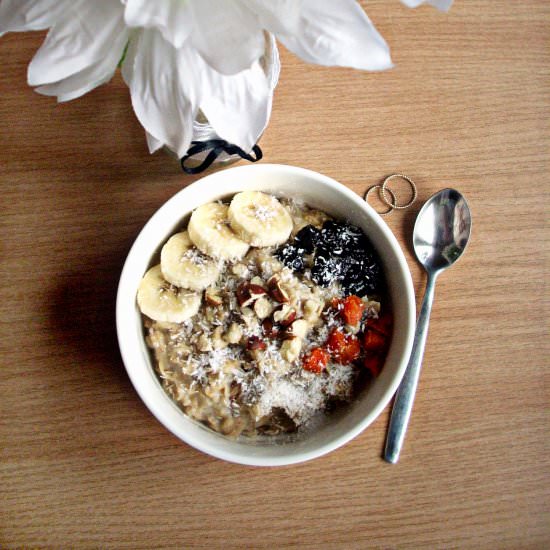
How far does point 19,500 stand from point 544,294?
Result: 1.00 m

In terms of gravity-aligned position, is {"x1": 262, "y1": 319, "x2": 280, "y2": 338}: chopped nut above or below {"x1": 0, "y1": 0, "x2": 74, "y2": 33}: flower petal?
below

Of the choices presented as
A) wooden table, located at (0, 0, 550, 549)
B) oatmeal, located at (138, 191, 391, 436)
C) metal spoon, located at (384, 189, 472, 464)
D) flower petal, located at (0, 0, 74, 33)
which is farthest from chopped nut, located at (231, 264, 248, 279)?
flower petal, located at (0, 0, 74, 33)

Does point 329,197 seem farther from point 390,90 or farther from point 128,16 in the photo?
point 128,16

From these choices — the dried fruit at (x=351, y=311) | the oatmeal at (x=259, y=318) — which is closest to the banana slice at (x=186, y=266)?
the oatmeal at (x=259, y=318)

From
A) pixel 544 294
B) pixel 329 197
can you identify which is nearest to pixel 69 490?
pixel 329 197

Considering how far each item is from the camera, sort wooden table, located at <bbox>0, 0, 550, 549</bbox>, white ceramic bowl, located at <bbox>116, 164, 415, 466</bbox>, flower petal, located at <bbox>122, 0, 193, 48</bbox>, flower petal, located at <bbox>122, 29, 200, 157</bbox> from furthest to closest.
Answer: wooden table, located at <bbox>0, 0, 550, 549</bbox>, white ceramic bowl, located at <bbox>116, 164, 415, 466</bbox>, flower petal, located at <bbox>122, 29, 200, 157</bbox>, flower petal, located at <bbox>122, 0, 193, 48</bbox>

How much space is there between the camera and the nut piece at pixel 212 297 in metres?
0.94

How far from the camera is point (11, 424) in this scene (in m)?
1.03

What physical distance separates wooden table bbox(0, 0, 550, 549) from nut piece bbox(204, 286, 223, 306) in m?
0.21

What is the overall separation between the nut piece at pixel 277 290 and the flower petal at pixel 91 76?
1.25 feet

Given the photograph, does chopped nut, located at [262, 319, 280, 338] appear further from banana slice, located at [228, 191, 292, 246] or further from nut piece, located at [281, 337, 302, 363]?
A: banana slice, located at [228, 191, 292, 246]

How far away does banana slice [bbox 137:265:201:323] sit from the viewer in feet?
3.08

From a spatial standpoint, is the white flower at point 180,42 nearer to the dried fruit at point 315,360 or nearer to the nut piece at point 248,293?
the nut piece at point 248,293

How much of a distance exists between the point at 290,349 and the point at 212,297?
15cm
